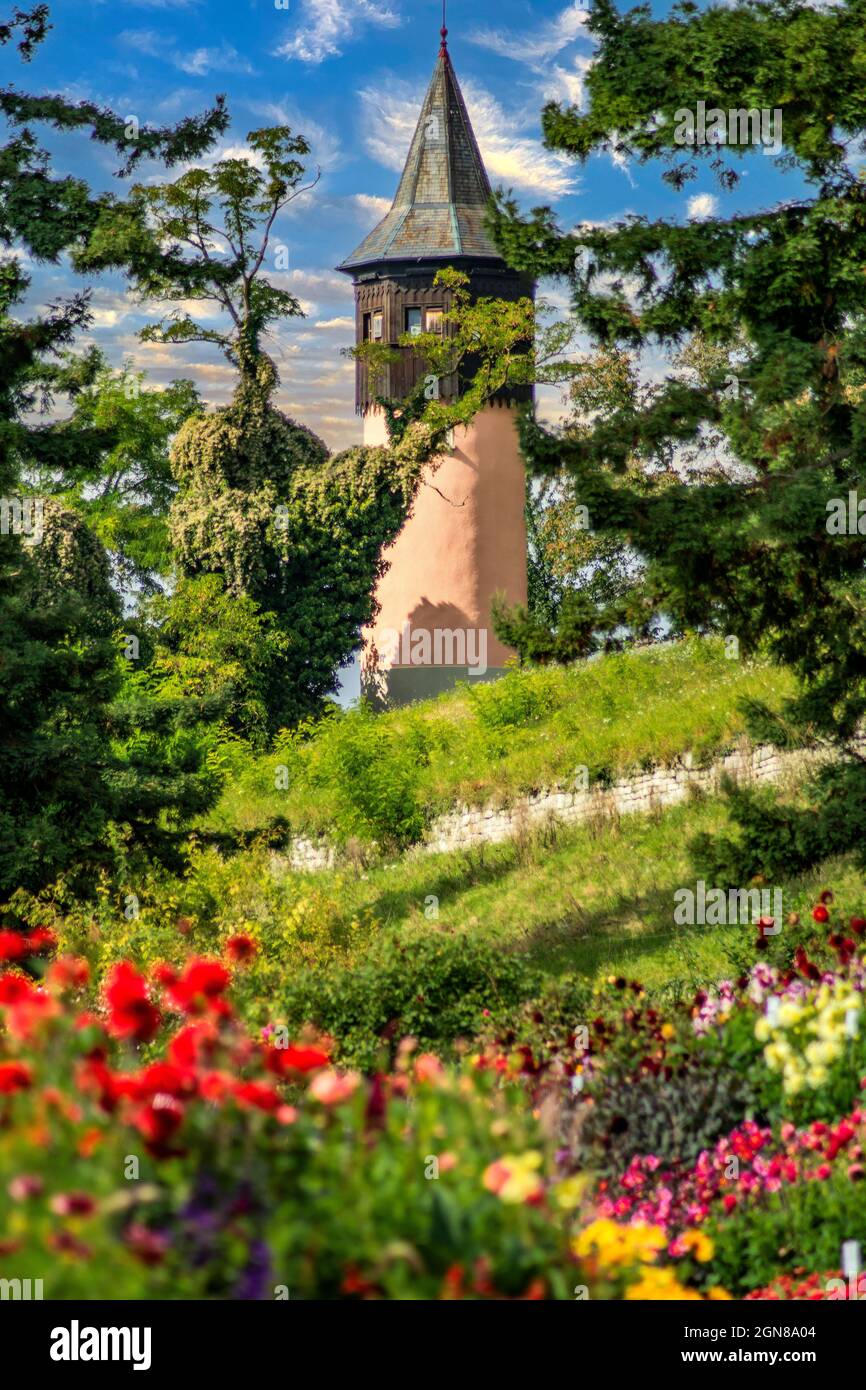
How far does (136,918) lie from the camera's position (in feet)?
47.0

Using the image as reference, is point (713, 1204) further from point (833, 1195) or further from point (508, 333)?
point (508, 333)

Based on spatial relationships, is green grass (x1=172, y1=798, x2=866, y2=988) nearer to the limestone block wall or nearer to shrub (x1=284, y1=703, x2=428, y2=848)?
the limestone block wall

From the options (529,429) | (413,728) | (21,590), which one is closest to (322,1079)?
(529,429)

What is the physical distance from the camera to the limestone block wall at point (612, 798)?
17.4 metres

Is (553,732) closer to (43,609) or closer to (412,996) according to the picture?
(43,609)

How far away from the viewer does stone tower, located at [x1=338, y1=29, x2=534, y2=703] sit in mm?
37125

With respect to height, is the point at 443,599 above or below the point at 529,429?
above

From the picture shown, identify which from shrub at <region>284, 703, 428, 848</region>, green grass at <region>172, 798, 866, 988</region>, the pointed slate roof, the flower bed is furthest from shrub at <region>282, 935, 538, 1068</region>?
the pointed slate roof

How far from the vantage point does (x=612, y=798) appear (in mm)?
18641

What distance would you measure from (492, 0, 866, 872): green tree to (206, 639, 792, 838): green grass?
574 cm

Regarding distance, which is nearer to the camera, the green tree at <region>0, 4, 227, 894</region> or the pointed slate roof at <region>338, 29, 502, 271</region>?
the green tree at <region>0, 4, 227, 894</region>

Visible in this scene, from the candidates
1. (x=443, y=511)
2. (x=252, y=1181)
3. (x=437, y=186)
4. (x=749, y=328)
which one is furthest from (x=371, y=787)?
(x=437, y=186)

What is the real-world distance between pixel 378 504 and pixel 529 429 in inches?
891

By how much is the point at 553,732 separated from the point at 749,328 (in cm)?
994
